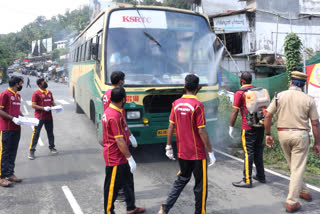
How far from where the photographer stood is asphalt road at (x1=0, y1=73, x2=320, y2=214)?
4.60 meters

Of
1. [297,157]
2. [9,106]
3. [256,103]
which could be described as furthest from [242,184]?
[9,106]

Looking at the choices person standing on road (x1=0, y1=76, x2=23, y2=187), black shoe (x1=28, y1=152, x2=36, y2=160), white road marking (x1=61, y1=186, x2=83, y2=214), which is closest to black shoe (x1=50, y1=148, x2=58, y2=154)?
black shoe (x1=28, y1=152, x2=36, y2=160)

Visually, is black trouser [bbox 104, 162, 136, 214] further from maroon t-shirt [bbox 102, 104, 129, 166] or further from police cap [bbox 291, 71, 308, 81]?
police cap [bbox 291, 71, 308, 81]

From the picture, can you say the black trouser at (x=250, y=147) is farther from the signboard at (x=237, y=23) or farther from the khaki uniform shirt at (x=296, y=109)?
the signboard at (x=237, y=23)

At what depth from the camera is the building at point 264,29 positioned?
71.1 ft

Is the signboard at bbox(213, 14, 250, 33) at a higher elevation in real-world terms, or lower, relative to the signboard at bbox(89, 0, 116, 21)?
lower

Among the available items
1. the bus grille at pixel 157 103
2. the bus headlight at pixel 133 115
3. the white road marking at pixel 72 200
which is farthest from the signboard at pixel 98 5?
the white road marking at pixel 72 200

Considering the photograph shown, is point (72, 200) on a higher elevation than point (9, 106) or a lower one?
lower

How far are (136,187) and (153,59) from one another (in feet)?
8.80

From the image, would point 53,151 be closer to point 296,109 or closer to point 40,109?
point 40,109

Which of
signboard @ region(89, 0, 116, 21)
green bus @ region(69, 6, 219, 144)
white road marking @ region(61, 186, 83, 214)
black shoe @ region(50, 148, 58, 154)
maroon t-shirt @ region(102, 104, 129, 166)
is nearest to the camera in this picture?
maroon t-shirt @ region(102, 104, 129, 166)

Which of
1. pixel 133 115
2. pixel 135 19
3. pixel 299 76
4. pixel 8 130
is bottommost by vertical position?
pixel 8 130

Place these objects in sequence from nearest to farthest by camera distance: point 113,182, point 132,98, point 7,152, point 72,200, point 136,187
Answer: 1. point 113,182
2. point 72,200
3. point 136,187
4. point 7,152
5. point 132,98

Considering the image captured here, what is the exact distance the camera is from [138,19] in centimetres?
679
